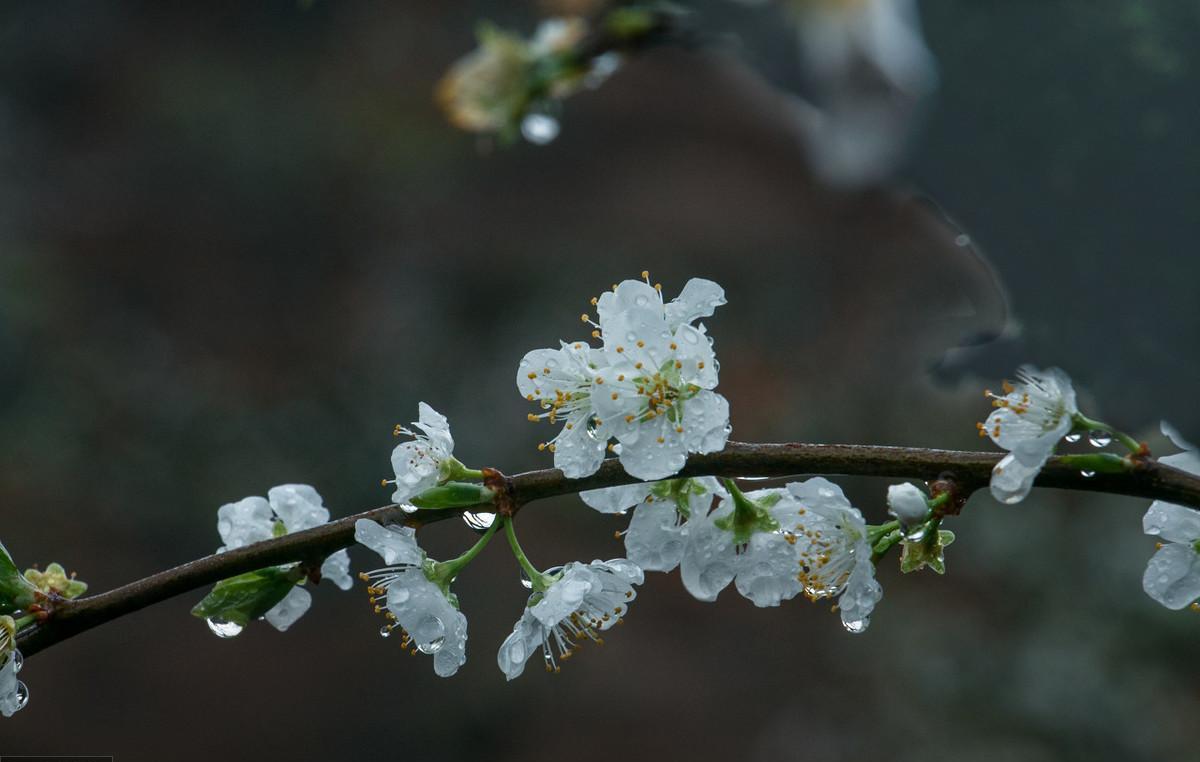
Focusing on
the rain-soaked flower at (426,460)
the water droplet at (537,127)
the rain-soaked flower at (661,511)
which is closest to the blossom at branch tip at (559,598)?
the rain-soaked flower at (661,511)

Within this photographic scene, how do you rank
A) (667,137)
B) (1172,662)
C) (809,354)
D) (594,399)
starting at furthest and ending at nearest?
(667,137), (809,354), (1172,662), (594,399)

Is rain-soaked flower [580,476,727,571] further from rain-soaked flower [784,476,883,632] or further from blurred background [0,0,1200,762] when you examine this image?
blurred background [0,0,1200,762]

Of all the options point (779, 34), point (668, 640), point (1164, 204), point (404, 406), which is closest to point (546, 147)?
point (404, 406)

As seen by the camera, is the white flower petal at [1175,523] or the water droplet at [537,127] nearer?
the white flower petal at [1175,523]

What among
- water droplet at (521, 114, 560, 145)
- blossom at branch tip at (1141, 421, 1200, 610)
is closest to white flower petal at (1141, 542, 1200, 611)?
blossom at branch tip at (1141, 421, 1200, 610)

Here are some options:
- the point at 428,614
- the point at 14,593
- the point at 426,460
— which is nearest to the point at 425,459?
the point at 426,460

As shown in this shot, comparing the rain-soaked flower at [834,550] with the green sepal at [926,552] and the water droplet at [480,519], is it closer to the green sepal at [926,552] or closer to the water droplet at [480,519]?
the green sepal at [926,552]

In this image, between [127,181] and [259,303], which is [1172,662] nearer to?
[259,303]
